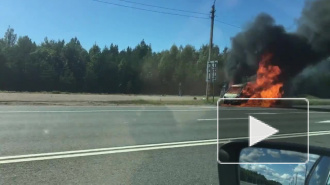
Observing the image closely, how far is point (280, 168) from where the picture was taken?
1.73 metres

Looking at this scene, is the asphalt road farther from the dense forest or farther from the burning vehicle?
the dense forest

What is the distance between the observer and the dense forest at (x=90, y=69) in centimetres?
6475

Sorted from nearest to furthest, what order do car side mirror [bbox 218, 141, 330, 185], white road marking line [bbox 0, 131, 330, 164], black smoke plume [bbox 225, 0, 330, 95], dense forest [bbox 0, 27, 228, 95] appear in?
car side mirror [bbox 218, 141, 330, 185], white road marking line [bbox 0, 131, 330, 164], black smoke plume [bbox 225, 0, 330, 95], dense forest [bbox 0, 27, 228, 95]

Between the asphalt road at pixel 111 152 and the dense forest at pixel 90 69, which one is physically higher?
the dense forest at pixel 90 69

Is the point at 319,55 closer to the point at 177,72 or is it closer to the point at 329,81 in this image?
the point at 329,81

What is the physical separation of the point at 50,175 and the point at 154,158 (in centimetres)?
209

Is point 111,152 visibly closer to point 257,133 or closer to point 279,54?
point 257,133

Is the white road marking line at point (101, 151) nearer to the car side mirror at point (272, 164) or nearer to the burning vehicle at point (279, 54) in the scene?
the car side mirror at point (272, 164)

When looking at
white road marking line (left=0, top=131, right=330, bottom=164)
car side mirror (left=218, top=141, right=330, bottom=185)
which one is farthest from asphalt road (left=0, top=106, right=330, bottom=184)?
car side mirror (left=218, top=141, right=330, bottom=185)

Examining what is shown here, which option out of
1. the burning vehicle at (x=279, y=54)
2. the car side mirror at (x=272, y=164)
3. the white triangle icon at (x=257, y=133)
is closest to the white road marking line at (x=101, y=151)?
the white triangle icon at (x=257, y=133)

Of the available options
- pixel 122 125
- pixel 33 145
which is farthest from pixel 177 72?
pixel 33 145

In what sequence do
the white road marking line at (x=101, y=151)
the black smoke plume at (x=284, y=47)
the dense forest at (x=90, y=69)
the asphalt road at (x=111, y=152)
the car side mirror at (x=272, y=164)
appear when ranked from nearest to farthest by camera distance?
the car side mirror at (x=272, y=164) < the asphalt road at (x=111, y=152) < the white road marking line at (x=101, y=151) < the black smoke plume at (x=284, y=47) < the dense forest at (x=90, y=69)

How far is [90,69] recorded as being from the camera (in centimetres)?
7281

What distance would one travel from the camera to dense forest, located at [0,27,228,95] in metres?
64.8
